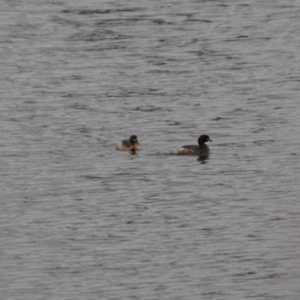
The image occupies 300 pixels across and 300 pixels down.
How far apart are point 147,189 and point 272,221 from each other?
12.6 feet

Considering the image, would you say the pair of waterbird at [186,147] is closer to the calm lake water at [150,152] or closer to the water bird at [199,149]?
the water bird at [199,149]

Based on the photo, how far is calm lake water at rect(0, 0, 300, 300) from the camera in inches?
768

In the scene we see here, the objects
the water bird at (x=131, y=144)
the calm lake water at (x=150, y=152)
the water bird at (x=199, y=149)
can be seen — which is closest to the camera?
the calm lake water at (x=150, y=152)

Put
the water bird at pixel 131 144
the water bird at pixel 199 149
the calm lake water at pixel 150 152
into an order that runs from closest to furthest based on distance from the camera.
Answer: the calm lake water at pixel 150 152 → the water bird at pixel 199 149 → the water bird at pixel 131 144

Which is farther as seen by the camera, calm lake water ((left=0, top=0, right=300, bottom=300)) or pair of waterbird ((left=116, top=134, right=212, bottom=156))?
pair of waterbird ((left=116, top=134, right=212, bottom=156))

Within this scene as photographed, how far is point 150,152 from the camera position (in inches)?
1153

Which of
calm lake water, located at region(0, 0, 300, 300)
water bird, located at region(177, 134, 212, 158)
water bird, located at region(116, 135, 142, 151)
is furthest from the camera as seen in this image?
water bird, located at region(116, 135, 142, 151)

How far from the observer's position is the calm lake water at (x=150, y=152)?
19516mm

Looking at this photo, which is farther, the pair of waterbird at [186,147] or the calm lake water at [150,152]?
the pair of waterbird at [186,147]

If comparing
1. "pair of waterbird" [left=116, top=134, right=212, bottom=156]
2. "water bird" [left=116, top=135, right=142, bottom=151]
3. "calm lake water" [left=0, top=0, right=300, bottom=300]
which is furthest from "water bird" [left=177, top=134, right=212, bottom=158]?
"water bird" [left=116, top=135, right=142, bottom=151]

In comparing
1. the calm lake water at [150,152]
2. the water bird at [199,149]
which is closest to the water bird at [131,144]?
the calm lake water at [150,152]

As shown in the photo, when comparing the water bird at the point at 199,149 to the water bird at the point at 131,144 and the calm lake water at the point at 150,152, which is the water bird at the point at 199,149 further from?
the water bird at the point at 131,144

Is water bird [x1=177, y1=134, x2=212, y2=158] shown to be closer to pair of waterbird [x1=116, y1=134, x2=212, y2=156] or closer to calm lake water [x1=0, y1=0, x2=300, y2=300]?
pair of waterbird [x1=116, y1=134, x2=212, y2=156]

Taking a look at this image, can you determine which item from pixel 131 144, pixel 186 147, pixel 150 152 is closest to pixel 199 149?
pixel 186 147
